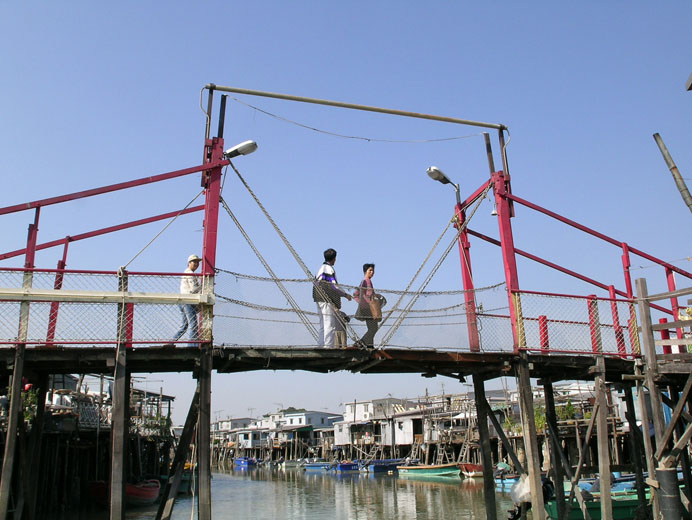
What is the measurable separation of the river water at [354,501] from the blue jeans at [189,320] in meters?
17.4

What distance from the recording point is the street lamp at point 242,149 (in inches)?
496

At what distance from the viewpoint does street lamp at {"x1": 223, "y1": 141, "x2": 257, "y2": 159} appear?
12594 mm

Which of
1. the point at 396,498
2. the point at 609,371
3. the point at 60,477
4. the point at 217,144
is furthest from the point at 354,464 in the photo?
the point at 217,144

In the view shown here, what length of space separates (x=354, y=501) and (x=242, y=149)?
2990 centimetres

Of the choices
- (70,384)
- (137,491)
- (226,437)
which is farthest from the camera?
(226,437)

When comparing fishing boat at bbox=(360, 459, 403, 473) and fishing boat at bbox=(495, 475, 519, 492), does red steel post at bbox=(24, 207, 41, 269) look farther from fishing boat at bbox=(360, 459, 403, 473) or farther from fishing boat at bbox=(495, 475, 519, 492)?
fishing boat at bbox=(360, 459, 403, 473)

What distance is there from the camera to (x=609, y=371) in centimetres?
1517

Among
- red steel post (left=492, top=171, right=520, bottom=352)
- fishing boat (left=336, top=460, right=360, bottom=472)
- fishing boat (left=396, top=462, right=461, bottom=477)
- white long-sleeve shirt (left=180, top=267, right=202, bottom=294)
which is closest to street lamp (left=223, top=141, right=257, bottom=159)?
white long-sleeve shirt (left=180, top=267, right=202, bottom=294)

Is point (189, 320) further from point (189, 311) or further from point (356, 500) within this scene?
point (356, 500)

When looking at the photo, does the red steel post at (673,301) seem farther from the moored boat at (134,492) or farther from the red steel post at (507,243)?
the moored boat at (134,492)

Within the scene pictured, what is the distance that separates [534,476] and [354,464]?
5382cm

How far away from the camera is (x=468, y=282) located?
15.0 meters

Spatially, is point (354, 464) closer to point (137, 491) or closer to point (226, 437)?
point (137, 491)

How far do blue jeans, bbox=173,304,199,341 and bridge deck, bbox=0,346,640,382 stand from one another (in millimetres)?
256
